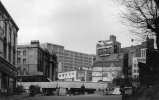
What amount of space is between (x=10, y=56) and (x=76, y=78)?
127976mm

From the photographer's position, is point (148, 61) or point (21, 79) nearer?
point (148, 61)

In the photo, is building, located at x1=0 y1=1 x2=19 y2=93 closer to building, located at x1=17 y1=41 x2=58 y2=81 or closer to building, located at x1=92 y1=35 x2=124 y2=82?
building, located at x1=17 y1=41 x2=58 y2=81

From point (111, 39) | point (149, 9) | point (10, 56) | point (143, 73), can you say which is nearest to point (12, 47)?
point (10, 56)

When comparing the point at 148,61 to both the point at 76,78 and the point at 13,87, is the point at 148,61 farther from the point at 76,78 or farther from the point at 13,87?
the point at 76,78

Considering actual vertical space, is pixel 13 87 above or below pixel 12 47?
below

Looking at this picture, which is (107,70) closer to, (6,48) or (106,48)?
(106,48)

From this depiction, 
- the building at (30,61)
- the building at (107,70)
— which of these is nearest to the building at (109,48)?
the building at (107,70)

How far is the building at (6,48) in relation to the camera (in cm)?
5106

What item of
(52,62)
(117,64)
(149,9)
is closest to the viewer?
(149,9)

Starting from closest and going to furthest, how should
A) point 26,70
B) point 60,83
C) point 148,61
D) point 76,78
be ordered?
point 148,61
point 26,70
point 60,83
point 76,78

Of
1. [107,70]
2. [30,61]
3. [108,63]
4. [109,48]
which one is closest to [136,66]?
[107,70]

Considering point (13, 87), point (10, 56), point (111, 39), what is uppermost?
point (111, 39)

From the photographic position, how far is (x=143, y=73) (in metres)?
30.7

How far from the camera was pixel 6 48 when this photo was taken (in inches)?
2205
